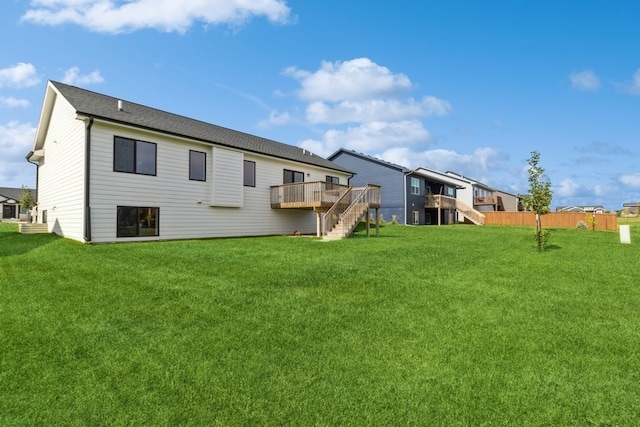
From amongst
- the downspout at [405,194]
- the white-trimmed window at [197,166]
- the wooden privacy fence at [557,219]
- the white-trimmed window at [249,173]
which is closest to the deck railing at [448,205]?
the wooden privacy fence at [557,219]

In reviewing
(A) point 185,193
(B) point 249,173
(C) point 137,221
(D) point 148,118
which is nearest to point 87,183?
(C) point 137,221

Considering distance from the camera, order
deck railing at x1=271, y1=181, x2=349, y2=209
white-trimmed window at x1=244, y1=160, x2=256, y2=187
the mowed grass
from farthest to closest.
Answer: white-trimmed window at x1=244, y1=160, x2=256, y2=187, deck railing at x1=271, y1=181, x2=349, y2=209, the mowed grass

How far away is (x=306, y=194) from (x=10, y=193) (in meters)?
52.6

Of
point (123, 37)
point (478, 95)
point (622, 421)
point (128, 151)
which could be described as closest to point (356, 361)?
point (622, 421)

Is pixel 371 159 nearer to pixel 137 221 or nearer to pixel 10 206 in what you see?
pixel 137 221

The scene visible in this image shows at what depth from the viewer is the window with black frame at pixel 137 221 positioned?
1396 centimetres

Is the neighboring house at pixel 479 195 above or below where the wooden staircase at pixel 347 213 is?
above

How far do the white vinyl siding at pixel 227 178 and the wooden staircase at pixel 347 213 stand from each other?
15.7 feet

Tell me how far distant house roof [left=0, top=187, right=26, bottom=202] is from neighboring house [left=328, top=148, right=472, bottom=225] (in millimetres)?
44543

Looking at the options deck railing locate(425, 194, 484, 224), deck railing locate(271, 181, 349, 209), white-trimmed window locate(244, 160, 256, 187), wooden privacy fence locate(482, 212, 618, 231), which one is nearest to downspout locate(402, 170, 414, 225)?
deck railing locate(425, 194, 484, 224)

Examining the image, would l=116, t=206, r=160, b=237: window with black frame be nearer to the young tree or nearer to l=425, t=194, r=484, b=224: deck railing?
the young tree

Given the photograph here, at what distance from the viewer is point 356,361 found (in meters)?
4.05

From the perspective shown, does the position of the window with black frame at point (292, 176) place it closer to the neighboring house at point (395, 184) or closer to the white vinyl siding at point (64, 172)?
the white vinyl siding at point (64, 172)

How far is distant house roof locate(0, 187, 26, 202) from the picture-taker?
4679cm
